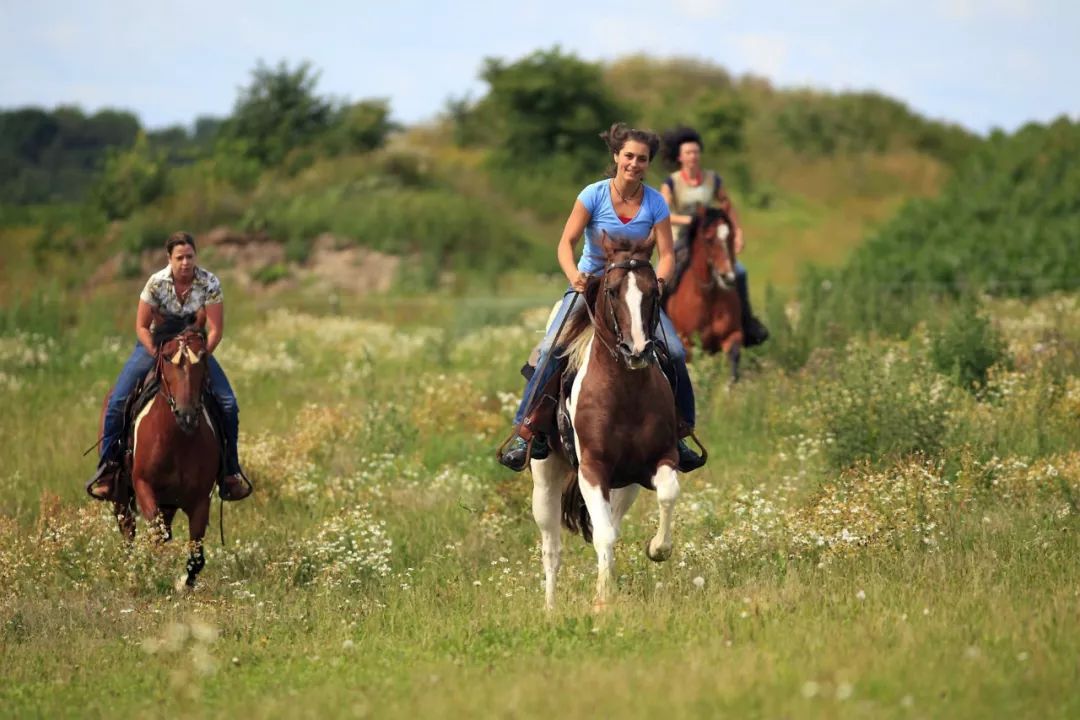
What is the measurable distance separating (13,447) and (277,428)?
9.66ft

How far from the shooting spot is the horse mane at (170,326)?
12.2 metres

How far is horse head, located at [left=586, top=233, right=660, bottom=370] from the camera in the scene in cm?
905

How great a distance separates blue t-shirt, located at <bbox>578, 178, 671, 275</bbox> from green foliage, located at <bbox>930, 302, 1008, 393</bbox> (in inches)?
302

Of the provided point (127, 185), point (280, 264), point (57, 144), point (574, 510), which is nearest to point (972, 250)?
point (280, 264)

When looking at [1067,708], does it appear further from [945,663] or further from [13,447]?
[13,447]

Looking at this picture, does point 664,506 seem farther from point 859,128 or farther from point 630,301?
point 859,128

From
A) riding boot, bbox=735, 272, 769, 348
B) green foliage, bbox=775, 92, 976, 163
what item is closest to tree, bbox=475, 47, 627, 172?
green foliage, bbox=775, 92, 976, 163

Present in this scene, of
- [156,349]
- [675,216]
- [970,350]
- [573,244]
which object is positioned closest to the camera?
[573,244]

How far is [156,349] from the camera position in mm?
12133

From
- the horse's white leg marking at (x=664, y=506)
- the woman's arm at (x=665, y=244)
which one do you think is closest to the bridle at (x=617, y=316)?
the woman's arm at (x=665, y=244)

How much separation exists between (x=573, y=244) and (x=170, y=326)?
4.06 m

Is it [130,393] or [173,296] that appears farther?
[130,393]

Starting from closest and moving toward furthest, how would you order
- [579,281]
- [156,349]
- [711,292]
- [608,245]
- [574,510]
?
[608,245] → [579,281] → [574,510] → [156,349] → [711,292]

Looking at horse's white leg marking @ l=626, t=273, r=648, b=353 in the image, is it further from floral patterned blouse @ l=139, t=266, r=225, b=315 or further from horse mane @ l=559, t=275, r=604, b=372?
floral patterned blouse @ l=139, t=266, r=225, b=315
